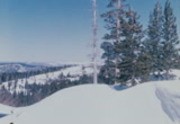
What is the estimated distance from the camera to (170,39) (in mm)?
46438

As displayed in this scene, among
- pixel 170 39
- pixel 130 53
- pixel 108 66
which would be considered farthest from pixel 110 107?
pixel 170 39

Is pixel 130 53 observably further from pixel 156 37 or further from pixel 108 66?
pixel 156 37

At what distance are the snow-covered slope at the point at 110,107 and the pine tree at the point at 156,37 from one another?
1201 inches

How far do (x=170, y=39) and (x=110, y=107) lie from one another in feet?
115

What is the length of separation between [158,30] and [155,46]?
96.5 inches

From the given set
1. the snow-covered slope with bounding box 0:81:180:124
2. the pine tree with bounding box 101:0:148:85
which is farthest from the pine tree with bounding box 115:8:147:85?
the snow-covered slope with bounding box 0:81:180:124

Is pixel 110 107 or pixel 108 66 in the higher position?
pixel 108 66

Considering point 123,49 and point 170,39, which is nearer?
point 123,49

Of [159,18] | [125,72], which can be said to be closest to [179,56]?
[159,18]

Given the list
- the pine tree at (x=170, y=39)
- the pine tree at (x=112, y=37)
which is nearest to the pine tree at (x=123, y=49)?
the pine tree at (x=112, y=37)

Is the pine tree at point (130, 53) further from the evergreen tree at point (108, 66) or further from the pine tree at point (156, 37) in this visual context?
the pine tree at point (156, 37)

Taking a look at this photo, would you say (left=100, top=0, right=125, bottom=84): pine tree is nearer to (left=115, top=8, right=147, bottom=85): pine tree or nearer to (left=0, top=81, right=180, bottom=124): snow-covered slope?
(left=115, top=8, right=147, bottom=85): pine tree

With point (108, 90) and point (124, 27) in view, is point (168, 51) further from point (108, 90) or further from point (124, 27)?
point (108, 90)

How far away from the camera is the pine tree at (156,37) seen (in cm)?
4543
